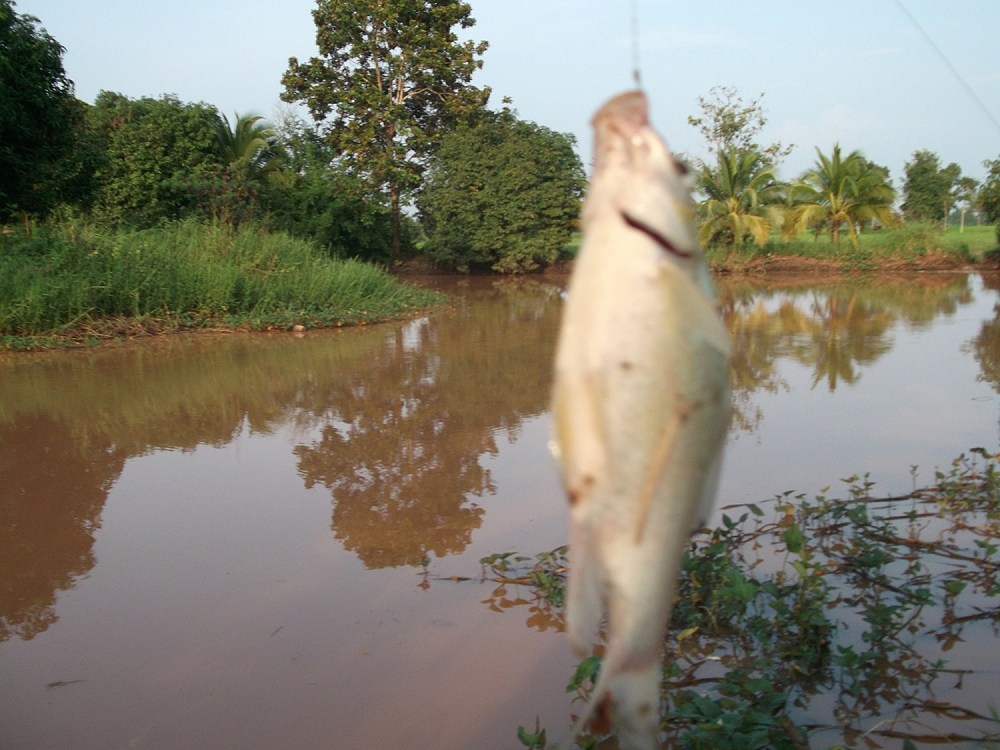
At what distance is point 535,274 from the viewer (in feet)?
82.2

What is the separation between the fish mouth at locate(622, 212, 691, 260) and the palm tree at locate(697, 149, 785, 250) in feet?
76.9

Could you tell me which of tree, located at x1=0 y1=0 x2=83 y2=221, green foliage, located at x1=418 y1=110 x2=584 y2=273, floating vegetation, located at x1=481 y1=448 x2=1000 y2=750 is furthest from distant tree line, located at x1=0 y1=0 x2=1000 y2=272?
floating vegetation, located at x1=481 y1=448 x2=1000 y2=750

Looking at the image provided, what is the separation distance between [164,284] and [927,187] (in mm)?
37650

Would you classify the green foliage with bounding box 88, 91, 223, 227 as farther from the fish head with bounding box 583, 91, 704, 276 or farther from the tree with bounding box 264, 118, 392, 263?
the fish head with bounding box 583, 91, 704, 276

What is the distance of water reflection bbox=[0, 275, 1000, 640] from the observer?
4.22 meters

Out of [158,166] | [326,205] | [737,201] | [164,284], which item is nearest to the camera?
[164,284]

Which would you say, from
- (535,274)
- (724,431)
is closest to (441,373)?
(724,431)

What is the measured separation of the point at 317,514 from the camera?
4.50 metres

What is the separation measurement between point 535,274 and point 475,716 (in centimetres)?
2283

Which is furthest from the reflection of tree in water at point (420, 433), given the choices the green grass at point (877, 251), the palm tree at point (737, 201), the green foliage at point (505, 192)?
the green grass at point (877, 251)

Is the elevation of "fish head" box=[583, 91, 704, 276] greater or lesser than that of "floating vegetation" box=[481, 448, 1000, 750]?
greater

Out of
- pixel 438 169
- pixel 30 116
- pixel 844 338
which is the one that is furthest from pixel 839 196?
pixel 30 116

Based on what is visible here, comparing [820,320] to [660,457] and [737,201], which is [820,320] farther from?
[660,457]

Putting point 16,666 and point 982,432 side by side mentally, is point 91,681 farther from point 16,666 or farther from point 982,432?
point 982,432
